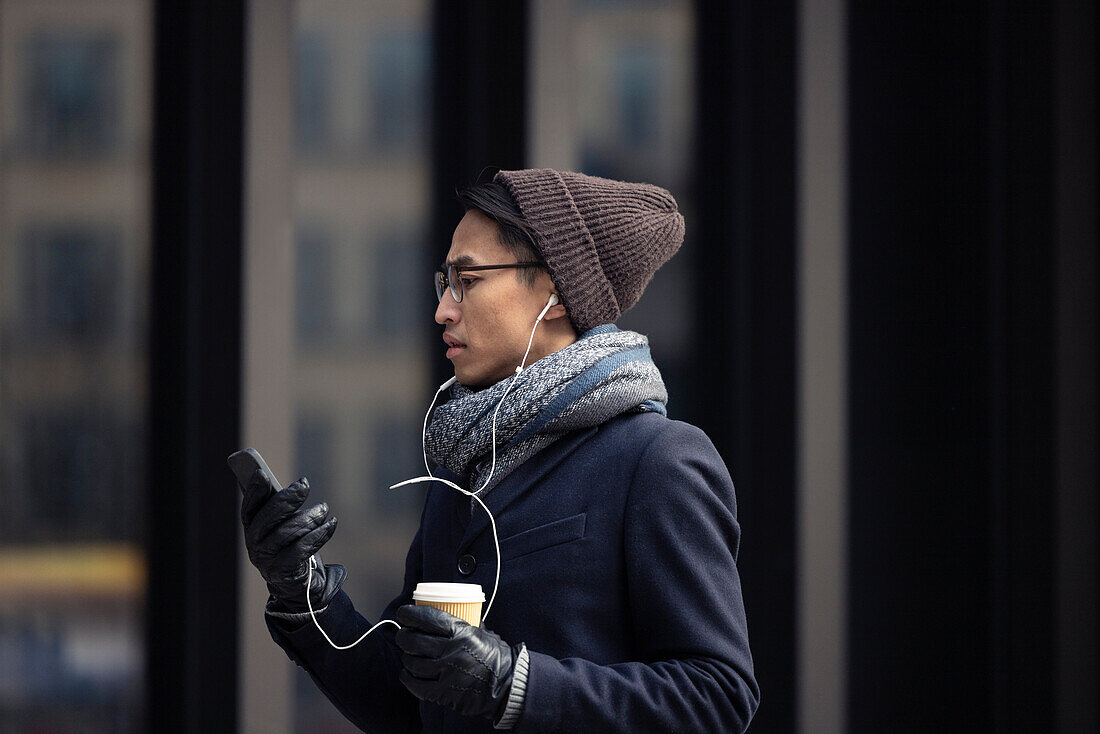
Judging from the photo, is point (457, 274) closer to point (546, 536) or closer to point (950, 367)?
point (546, 536)

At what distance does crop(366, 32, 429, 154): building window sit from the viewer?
3.31 meters

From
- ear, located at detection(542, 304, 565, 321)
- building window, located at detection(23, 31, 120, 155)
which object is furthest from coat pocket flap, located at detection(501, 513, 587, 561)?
building window, located at detection(23, 31, 120, 155)

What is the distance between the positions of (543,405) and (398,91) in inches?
87.5

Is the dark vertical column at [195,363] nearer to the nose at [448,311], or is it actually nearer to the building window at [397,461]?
the building window at [397,461]

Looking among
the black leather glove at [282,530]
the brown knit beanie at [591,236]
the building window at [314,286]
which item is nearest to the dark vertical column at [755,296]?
the building window at [314,286]

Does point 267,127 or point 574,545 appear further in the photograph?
point 267,127

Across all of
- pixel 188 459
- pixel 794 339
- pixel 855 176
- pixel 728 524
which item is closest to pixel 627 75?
pixel 855 176

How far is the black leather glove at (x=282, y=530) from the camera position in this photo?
1.34m

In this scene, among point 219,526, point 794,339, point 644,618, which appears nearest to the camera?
point 644,618

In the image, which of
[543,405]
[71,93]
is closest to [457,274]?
[543,405]

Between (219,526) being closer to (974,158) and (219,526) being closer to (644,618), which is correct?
(644,618)

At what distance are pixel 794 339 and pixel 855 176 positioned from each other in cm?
62

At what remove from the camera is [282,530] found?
1.35m

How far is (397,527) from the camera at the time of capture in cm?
321
